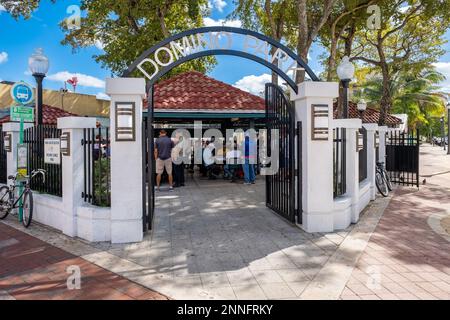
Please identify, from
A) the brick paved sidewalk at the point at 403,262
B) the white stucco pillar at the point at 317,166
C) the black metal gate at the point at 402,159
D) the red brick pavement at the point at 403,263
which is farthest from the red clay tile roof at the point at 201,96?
the red brick pavement at the point at 403,263

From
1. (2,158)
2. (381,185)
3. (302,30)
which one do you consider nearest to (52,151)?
(2,158)

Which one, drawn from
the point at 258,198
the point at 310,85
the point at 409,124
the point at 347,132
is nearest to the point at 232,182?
the point at 258,198

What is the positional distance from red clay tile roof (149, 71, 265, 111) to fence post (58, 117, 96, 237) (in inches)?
212

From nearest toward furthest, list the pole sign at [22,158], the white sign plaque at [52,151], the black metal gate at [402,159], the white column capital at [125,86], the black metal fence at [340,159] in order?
1. the white column capital at [125,86]
2. the white sign plaque at [52,151]
3. the black metal fence at [340,159]
4. the pole sign at [22,158]
5. the black metal gate at [402,159]

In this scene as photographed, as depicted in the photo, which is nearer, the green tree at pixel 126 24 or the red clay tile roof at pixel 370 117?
the green tree at pixel 126 24

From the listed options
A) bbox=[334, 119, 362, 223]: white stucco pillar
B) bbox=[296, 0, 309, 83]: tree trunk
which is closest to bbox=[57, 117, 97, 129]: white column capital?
bbox=[334, 119, 362, 223]: white stucco pillar

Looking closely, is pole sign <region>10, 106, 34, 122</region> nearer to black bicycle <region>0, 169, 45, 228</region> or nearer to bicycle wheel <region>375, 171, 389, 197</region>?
black bicycle <region>0, 169, 45, 228</region>

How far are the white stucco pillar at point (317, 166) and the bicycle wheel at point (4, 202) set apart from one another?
19.7 feet

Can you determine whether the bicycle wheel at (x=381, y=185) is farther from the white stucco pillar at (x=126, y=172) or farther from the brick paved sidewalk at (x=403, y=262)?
the white stucco pillar at (x=126, y=172)

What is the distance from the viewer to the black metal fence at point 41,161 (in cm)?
655

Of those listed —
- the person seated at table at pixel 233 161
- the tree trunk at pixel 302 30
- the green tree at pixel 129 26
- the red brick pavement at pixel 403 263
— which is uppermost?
the green tree at pixel 129 26

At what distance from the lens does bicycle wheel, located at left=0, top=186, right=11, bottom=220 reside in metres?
7.11

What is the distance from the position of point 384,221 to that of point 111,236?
5119 millimetres

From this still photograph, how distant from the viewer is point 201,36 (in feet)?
19.3
